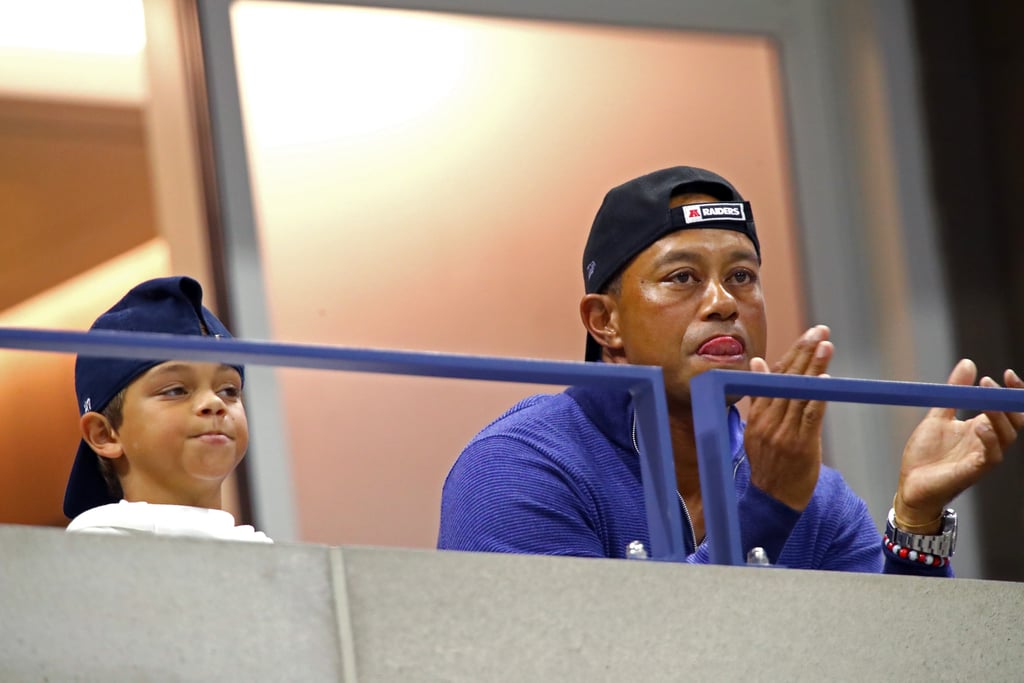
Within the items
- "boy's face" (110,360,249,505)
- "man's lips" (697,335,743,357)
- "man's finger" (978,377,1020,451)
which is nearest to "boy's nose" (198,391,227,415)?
"boy's face" (110,360,249,505)

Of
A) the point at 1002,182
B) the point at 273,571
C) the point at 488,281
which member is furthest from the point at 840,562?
the point at 1002,182

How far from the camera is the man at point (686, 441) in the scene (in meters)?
2.87

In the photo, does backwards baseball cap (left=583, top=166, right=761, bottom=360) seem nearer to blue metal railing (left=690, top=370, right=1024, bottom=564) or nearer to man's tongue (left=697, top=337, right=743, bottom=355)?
man's tongue (left=697, top=337, right=743, bottom=355)

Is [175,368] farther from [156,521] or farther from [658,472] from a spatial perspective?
[658,472]

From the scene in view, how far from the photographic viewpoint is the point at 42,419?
5.00m

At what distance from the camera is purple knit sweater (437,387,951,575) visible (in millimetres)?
2941

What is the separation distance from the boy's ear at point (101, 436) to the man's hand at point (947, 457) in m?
1.36

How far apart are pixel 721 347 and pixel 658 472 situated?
68 centimetres

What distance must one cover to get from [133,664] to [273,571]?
22 cm

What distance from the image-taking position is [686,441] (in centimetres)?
336

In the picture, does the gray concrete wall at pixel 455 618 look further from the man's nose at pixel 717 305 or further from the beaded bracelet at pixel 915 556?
the man's nose at pixel 717 305

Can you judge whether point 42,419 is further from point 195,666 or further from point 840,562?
point 195,666

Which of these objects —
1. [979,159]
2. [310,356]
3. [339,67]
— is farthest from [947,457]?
[979,159]

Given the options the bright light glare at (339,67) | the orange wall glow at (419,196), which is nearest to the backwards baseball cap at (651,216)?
the orange wall glow at (419,196)
